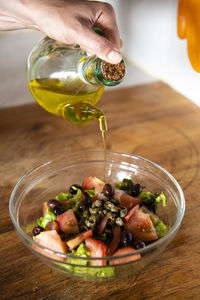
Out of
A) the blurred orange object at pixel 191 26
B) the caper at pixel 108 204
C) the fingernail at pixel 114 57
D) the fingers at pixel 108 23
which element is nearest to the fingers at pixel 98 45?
the fingernail at pixel 114 57

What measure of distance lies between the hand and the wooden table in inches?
20.7

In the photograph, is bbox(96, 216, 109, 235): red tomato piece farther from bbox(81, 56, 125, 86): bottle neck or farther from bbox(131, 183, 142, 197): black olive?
bbox(81, 56, 125, 86): bottle neck

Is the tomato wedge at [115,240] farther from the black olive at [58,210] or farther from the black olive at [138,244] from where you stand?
the black olive at [58,210]

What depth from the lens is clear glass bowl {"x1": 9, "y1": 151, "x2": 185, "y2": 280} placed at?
2.64ft

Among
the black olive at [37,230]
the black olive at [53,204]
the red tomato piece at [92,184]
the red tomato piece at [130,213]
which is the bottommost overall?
the red tomato piece at [92,184]

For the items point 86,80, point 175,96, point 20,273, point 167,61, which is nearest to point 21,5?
point 86,80

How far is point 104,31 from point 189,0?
2.66 feet

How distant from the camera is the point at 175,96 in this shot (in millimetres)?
1904

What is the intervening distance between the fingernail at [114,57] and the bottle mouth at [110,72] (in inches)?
0.9

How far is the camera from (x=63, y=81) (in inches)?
42.2

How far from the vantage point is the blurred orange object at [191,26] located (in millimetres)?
1649

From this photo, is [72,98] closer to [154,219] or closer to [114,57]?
[114,57]

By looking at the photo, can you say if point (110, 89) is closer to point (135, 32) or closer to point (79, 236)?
point (135, 32)

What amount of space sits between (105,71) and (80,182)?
0.46m
